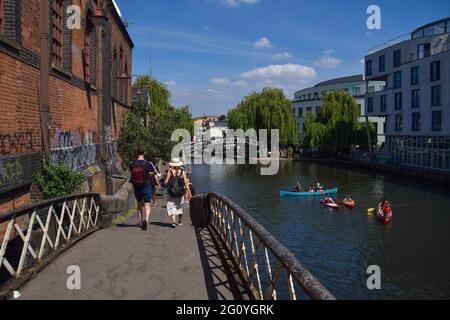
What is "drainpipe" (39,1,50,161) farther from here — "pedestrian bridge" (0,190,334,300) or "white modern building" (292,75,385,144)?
"white modern building" (292,75,385,144)

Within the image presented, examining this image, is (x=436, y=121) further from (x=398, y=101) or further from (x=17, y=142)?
(x=17, y=142)

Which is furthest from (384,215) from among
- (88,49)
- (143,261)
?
(143,261)

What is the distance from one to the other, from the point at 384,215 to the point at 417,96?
86.8 feet

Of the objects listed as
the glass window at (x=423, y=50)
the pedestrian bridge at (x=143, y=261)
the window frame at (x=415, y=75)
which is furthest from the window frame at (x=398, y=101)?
the pedestrian bridge at (x=143, y=261)

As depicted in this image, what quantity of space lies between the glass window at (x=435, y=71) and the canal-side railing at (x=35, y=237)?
40.7 metres

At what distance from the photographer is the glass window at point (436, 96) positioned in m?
41.6

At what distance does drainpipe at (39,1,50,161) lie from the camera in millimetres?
10047

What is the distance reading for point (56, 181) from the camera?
9.89 metres

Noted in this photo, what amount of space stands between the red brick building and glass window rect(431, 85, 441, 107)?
33974 mm

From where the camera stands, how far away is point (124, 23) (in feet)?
80.5
